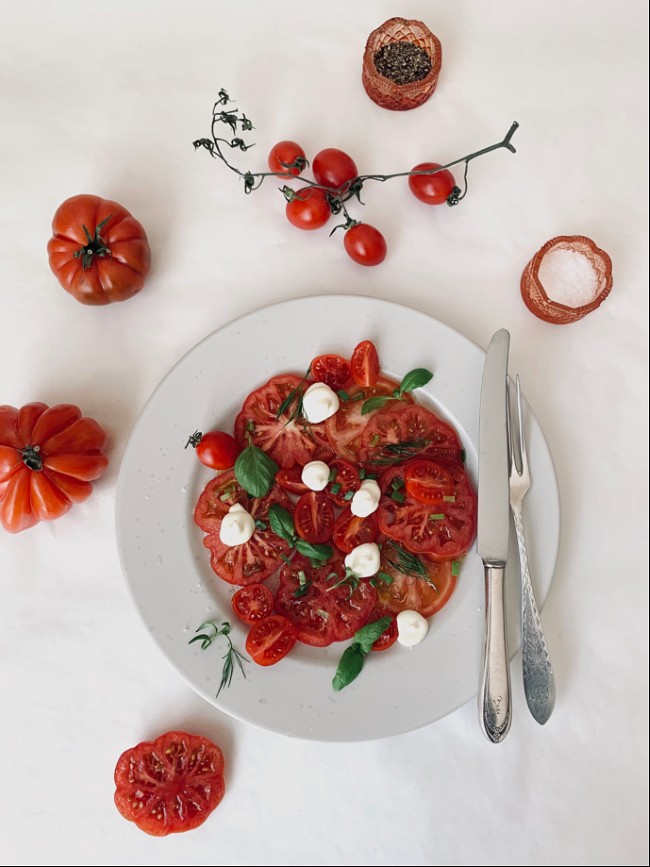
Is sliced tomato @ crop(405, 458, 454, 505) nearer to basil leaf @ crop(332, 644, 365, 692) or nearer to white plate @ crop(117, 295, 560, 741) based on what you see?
white plate @ crop(117, 295, 560, 741)

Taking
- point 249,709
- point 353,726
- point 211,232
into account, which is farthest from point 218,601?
point 211,232

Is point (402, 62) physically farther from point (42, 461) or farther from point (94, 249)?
point (42, 461)

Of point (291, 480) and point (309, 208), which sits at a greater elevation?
point (309, 208)

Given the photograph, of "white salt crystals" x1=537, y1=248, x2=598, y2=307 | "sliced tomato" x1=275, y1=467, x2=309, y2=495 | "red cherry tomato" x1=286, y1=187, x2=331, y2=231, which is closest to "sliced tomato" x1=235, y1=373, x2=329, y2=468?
"sliced tomato" x1=275, y1=467, x2=309, y2=495

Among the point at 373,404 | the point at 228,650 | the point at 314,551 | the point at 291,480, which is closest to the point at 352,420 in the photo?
the point at 373,404

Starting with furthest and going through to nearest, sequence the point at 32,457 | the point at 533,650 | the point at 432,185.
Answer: the point at 432,185, the point at 533,650, the point at 32,457

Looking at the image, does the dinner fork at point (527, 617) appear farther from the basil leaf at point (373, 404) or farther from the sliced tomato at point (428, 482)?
the basil leaf at point (373, 404)
